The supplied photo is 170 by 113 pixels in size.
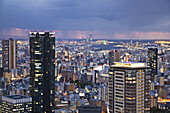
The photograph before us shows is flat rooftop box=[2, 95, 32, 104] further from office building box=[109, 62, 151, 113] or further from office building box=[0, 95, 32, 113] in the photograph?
office building box=[109, 62, 151, 113]

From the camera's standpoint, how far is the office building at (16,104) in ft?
26.7

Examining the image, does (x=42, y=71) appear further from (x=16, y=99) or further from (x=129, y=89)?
(x=129, y=89)

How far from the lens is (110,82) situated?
757 centimetres

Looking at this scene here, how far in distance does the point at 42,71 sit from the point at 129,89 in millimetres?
2924

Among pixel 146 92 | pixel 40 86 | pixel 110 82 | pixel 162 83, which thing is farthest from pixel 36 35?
pixel 162 83

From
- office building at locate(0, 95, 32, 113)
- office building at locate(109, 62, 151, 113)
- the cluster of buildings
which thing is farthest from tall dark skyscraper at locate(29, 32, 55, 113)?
office building at locate(109, 62, 151, 113)

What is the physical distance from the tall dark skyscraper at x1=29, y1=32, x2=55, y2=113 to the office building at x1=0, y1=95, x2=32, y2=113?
0.25 metres

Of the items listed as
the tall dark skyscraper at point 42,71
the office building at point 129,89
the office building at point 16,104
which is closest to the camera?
the office building at point 129,89

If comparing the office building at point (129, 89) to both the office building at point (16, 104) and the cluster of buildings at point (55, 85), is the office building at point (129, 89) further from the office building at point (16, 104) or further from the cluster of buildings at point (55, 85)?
the office building at point (16, 104)

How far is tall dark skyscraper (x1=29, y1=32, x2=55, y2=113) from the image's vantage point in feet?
28.8

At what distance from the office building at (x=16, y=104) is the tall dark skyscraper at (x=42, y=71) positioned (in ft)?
0.83

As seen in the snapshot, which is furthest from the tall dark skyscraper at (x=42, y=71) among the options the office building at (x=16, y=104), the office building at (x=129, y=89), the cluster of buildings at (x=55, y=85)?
the office building at (x=129, y=89)

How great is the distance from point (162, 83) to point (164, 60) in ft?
6.80

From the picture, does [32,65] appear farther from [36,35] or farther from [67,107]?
[67,107]
